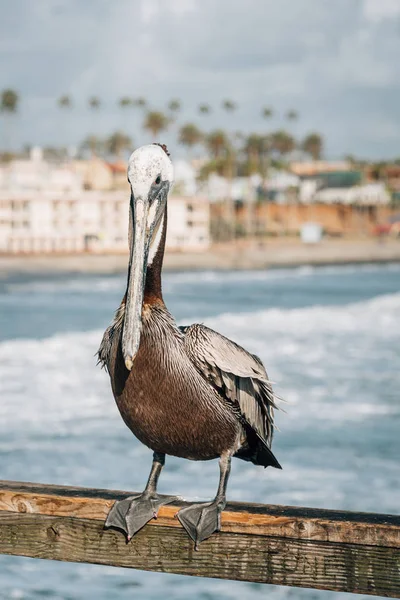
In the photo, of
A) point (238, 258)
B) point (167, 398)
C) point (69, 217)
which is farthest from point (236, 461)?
point (69, 217)

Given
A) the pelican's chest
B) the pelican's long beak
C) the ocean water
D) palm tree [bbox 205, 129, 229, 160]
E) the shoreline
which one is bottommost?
the ocean water

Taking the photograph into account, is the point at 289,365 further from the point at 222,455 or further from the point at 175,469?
the point at 222,455

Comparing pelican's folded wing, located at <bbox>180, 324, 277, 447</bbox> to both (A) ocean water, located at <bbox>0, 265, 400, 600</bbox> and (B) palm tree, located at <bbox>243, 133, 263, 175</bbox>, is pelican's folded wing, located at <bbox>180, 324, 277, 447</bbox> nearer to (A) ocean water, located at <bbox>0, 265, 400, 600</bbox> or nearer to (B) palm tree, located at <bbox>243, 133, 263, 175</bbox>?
(A) ocean water, located at <bbox>0, 265, 400, 600</bbox>

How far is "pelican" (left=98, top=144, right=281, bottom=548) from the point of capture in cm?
301

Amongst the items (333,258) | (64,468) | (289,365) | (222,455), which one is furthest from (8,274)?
(222,455)

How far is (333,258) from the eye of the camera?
79.1m

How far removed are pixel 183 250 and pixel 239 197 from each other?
94.2 feet

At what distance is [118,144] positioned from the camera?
11981 cm

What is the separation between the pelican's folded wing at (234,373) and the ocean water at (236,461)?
2417 mm

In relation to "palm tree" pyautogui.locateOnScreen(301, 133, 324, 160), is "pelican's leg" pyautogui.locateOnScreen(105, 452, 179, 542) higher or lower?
lower

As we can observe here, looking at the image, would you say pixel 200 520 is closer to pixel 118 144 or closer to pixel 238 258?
pixel 238 258

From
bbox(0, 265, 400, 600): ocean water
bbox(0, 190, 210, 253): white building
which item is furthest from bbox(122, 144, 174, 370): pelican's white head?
bbox(0, 190, 210, 253): white building

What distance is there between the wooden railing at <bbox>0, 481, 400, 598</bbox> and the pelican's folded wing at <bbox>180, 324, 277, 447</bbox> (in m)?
0.37

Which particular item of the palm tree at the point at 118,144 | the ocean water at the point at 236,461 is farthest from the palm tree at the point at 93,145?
the ocean water at the point at 236,461
